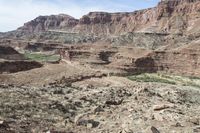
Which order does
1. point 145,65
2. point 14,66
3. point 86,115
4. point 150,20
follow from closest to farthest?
1. point 86,115
2. point 14,66
3. point 145,65
4. point 150,20

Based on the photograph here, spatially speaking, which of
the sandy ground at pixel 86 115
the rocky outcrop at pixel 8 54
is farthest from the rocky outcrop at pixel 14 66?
the rocky outcrop at pixel 8 54

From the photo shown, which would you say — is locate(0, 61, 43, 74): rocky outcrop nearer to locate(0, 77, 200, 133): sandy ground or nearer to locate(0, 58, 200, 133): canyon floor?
locate(0, 58, 200, 133): canyon floor

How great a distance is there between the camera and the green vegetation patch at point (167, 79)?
168 feet

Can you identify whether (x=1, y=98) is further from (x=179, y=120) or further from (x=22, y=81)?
(x=22, y=81)

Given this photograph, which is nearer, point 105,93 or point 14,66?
point 105,93

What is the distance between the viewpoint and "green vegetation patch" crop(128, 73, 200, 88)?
51.2m

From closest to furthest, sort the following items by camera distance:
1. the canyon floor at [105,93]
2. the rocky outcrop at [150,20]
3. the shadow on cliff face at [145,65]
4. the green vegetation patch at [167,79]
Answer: the canyon floor at [105,93]
the green vegetation patch at [167,79]
the shadow on cliff face at [145,65]
the rocky outcrop at [150,20]

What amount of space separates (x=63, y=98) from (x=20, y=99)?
13.0ft

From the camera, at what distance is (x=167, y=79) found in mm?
54250

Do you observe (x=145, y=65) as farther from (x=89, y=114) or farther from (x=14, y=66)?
(x=89, y=114)

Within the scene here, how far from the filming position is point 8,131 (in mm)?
15078

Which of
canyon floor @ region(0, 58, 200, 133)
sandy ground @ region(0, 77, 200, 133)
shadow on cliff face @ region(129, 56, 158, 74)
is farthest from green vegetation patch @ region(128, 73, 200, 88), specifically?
sandy ground @ region(0, 77, 200, 133)

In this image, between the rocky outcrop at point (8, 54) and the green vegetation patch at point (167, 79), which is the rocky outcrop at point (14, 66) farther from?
the rocky outcrop at point (8, 54)

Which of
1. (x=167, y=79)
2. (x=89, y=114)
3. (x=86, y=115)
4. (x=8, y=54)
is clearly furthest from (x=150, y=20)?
(x=86, y=115)
